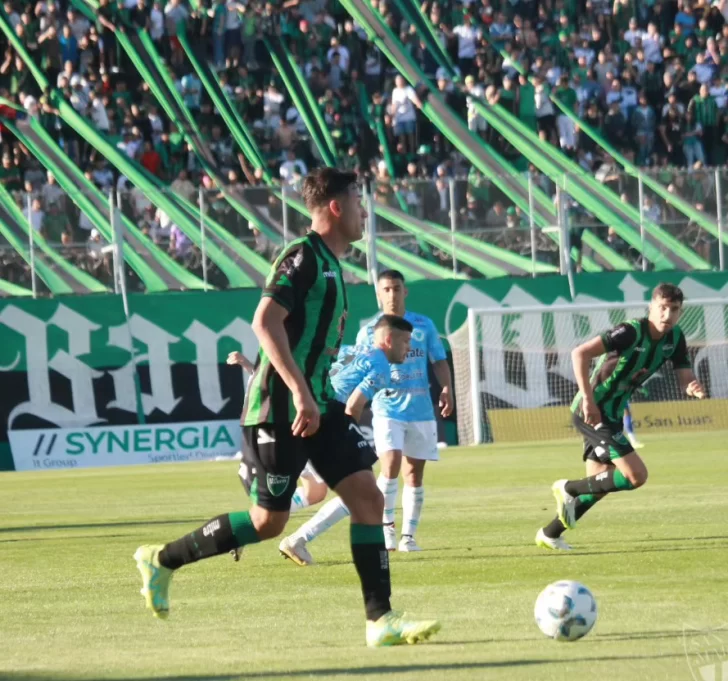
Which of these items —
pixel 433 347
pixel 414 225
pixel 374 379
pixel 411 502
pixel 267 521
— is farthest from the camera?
pixel 414 225

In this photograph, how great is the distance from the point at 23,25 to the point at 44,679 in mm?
26093

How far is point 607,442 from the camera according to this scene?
11.4 metres

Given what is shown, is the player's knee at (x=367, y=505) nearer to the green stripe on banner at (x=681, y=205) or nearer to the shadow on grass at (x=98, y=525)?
the shadow on grass at (x=98, y=525)

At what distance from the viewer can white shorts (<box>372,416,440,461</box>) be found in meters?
11.8

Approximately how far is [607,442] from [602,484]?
1.04ft

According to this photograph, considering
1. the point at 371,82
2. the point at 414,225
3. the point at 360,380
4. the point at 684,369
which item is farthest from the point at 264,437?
the point at 371,82

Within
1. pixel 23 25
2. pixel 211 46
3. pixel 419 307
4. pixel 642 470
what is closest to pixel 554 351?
pixel 419 307

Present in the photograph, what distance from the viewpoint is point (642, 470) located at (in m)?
11.2

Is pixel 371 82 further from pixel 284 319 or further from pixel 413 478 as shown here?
pixel 284 319

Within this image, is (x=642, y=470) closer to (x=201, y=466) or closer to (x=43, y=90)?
(x=201, y=466)

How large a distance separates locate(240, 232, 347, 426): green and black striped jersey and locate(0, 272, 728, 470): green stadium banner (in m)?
18.8

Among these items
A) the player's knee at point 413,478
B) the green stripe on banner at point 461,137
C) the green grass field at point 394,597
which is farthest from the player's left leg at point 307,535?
the green stripe on banner at point 461,137

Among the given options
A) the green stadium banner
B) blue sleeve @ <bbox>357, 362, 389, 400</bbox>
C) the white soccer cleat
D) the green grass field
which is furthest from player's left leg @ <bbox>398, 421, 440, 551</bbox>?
the green stadium banner

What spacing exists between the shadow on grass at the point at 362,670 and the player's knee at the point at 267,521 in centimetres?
102
